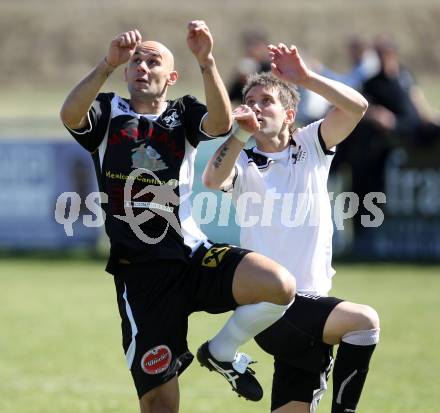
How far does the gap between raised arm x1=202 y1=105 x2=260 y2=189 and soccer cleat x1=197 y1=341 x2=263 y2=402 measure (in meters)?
0.87

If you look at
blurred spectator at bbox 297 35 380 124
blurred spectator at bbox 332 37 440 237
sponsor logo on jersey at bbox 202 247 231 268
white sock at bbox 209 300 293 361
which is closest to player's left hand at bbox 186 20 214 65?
sponsor logo on jersey at bbox 202 247 231 268

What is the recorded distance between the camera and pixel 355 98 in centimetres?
552

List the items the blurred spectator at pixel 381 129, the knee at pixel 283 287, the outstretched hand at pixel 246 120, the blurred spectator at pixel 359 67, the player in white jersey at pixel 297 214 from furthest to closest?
the blurred spectator at pixel 359 67 → the blurred spectator at pixel 381 129 → the player in white jersey at pixel 297 214 → the outstretched hand at pixel 246 120 → the knee at pixel 283 287

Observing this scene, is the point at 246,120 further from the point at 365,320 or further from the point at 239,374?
the point at 239,374

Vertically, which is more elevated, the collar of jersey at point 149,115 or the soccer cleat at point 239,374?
the collar of jersey at point 149,115

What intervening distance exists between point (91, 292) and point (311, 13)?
36484mm

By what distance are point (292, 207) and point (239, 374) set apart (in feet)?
3.11

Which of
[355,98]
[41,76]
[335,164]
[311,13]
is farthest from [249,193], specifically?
[311,13]

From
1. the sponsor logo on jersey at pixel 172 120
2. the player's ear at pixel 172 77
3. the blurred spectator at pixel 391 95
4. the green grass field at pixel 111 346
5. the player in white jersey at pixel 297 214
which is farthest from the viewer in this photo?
the blurred spectator at pixel 391 95

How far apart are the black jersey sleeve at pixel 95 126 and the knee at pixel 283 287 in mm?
1191

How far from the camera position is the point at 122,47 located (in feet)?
16.8

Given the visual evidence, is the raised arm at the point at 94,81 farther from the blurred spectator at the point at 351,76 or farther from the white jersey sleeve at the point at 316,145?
the blurred spectator at the point at 351,76

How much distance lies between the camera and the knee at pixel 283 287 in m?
5.13

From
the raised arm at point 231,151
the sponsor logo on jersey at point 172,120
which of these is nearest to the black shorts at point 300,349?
the raised arm at point 231,151
